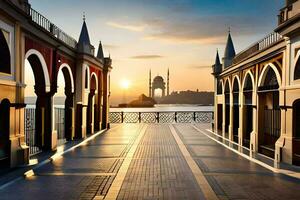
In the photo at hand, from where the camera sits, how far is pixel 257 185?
9062 mm

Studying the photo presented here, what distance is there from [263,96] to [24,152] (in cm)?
1146

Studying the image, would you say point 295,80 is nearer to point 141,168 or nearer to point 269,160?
point 269,160

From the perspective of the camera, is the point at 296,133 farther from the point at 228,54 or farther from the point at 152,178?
the point at 228,54

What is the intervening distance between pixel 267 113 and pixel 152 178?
850 centimetres

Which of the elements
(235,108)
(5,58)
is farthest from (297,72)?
(5,58)

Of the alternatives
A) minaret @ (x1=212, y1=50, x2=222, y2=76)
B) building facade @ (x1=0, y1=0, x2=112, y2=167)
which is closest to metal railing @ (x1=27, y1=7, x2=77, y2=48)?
Result: building facade @ (x1=0, y1=0, x2=112, y2=167)

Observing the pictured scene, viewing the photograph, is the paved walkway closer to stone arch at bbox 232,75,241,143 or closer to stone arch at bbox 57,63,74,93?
stone arch at bbox 57,63,74,93

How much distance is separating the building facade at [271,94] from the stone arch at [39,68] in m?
10.2

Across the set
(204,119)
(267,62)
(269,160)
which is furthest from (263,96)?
(204,119)

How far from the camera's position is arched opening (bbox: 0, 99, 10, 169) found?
1088 centimetres

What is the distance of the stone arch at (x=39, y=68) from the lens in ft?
45.5

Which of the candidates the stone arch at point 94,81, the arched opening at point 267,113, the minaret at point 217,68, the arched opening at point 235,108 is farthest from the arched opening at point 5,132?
the minaret at point 217,68

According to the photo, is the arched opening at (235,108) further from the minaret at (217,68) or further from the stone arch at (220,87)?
the minaret at (217,68)

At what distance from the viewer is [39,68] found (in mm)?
14445
